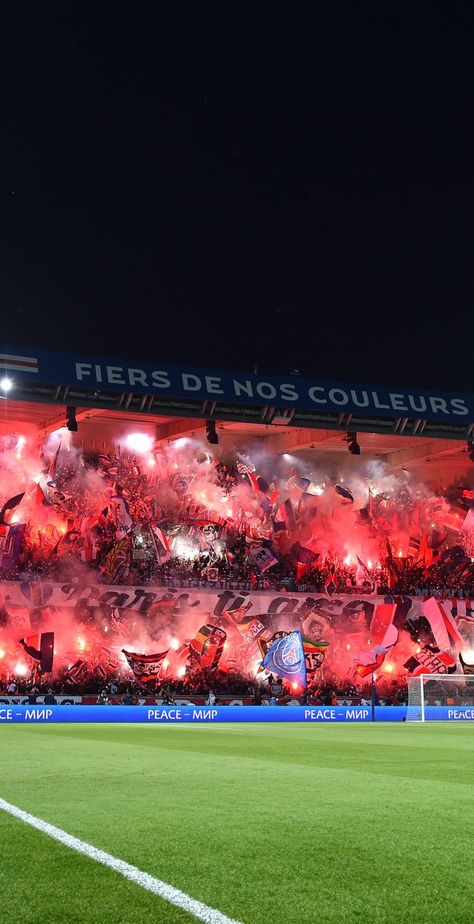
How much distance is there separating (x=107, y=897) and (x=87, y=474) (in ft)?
142

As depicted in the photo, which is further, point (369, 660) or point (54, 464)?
point (369, 660)

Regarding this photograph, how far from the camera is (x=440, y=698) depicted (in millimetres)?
38375

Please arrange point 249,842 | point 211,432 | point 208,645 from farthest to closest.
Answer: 1. point 208,645
2. point 211,432
3. point 249,842

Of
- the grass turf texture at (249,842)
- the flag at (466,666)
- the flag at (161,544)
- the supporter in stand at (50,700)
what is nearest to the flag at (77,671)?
the supporter in stand at (50,700)

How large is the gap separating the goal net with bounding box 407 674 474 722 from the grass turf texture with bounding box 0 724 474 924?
1059 inches

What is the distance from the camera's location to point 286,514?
166ft

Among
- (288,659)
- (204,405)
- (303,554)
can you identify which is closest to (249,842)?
(204,405)

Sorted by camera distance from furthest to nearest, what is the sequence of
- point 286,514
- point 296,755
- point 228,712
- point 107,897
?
point 286,514 → point 228,712 → point 296,755 → point 107,897

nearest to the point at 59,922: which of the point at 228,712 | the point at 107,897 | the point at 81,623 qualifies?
the point at 107,897

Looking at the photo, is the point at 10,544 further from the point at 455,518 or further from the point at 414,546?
the point at 455,518

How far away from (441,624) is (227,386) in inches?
726

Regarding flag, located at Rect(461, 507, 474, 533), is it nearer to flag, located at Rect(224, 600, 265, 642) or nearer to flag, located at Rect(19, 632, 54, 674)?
flag, located at Rect(224, 600, 265, 642)

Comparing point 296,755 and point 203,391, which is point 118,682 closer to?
point 203,391

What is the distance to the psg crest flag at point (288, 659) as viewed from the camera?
44594mm
